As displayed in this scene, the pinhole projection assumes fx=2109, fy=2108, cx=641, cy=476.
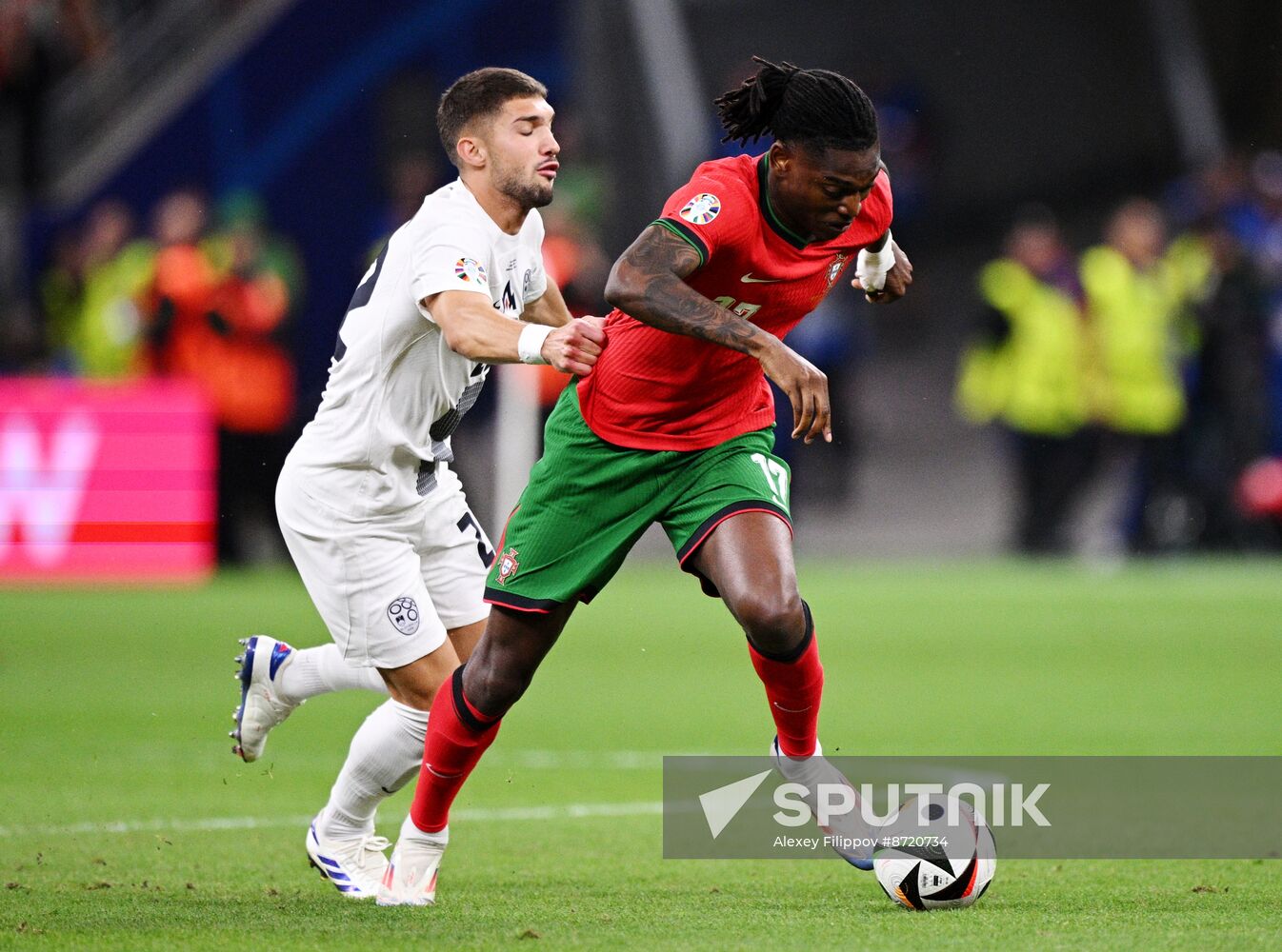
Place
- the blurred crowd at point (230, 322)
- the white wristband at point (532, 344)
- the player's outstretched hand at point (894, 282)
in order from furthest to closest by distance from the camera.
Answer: the blurred crowd at point (230, 322)
the player's outstretched hand at point (894, 282)
the white wristband at point (532, 344)

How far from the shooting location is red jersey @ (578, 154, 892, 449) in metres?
5.57

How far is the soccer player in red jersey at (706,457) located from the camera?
5480mm

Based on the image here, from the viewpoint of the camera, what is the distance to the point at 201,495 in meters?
15.8

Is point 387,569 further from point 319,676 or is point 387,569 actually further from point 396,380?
point 319,676

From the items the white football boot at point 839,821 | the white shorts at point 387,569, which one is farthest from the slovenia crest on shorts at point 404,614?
the white football boot at point 839,821

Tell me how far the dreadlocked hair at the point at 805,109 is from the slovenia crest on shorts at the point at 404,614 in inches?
62.0

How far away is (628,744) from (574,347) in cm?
422

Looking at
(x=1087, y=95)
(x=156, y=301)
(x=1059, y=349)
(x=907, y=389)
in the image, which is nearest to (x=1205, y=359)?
(x=1059, y=349)

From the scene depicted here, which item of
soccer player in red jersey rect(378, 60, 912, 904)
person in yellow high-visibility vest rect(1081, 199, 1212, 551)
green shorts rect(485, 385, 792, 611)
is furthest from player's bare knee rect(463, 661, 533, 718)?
person in yellow high-visibility vest rect(1081, 199, 1212, 551)

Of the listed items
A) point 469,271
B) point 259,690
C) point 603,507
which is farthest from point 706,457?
point 259,690

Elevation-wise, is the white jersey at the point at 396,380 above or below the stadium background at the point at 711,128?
below

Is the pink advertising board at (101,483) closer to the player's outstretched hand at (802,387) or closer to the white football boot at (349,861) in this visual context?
the white football boot at (349,861)

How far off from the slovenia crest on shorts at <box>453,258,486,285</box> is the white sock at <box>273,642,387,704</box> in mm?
1417

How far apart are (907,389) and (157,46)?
29.7 feet
